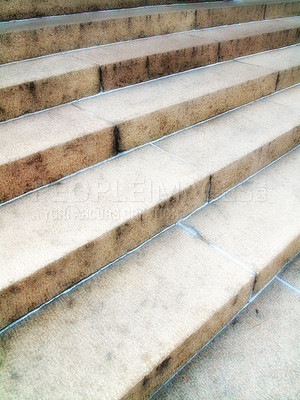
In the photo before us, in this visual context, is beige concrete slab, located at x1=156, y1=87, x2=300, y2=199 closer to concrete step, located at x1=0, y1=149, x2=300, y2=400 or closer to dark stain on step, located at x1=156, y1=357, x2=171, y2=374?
concrete step, located at x1=0, y1=149, x2=300, y2=400

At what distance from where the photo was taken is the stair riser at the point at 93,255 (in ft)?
4.00

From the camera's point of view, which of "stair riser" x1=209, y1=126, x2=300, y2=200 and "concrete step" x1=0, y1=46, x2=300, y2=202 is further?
"stair riser" x1=209, y1=126, x2=300, y2=200

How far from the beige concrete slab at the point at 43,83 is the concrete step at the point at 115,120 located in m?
0.06

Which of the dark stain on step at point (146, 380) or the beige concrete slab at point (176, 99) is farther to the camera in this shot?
the beige concrete slab at point (176, 99)

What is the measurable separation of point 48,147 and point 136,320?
905 mm

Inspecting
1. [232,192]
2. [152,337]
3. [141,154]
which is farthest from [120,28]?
[152,337]

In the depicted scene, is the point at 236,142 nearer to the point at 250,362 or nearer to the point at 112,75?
the point at 112,75

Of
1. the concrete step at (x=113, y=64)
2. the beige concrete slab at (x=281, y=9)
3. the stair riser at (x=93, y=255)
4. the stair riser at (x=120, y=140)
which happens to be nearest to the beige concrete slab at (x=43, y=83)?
the concrete step at (x=113, y=64)

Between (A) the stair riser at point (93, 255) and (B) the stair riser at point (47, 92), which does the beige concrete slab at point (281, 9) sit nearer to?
(B) the stair riser at point (47, 92)

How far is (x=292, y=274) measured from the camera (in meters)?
1.72

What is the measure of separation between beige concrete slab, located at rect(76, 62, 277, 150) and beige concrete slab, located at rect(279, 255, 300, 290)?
1.08m

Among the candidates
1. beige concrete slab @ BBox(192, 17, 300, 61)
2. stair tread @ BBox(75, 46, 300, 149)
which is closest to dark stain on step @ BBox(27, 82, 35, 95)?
stair tread @ BBox(75, 46, 300, 149)

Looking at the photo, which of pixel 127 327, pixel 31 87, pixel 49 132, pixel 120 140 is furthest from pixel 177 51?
pixel 127 327

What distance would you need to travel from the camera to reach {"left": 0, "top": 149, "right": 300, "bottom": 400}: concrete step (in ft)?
3.60
